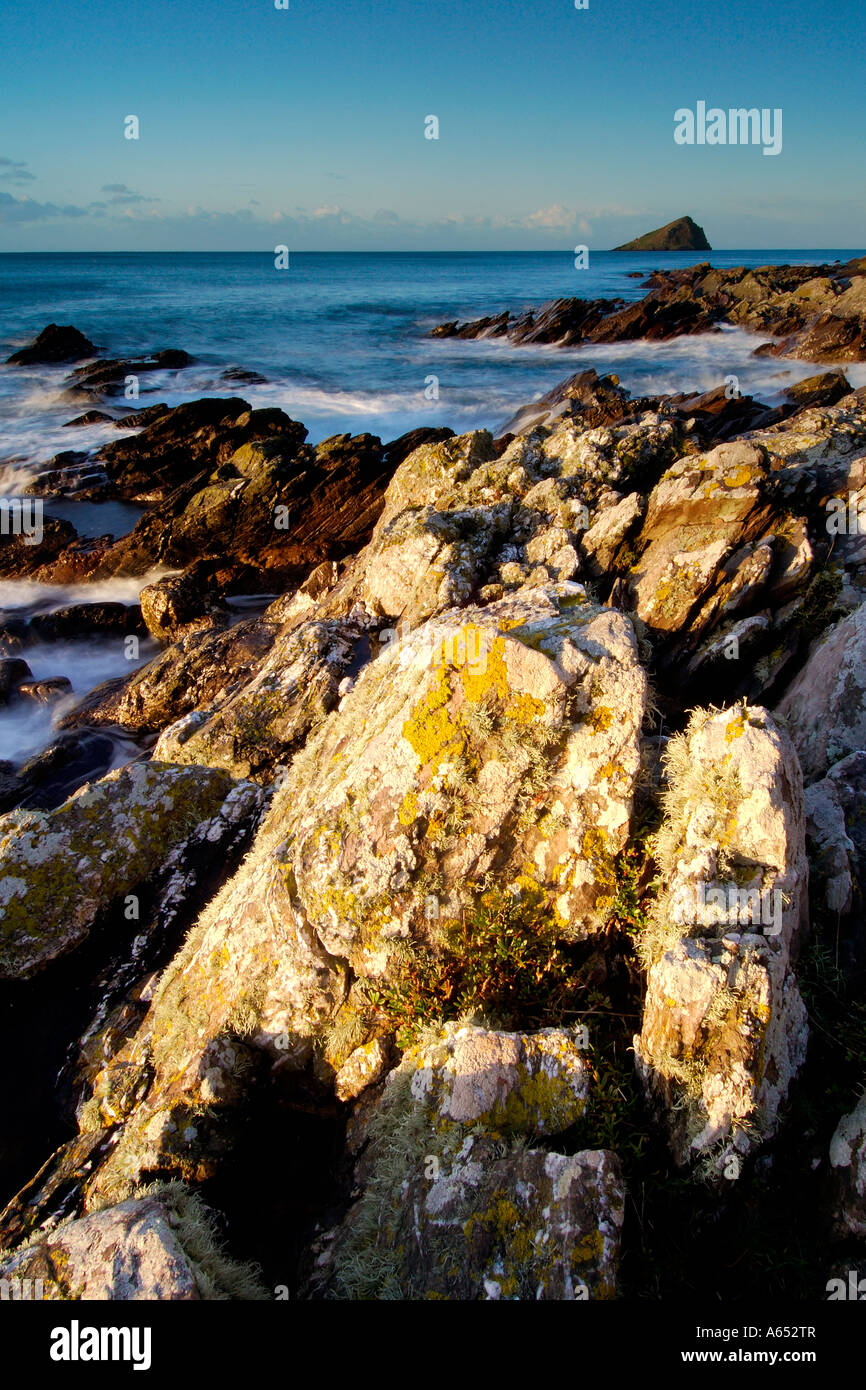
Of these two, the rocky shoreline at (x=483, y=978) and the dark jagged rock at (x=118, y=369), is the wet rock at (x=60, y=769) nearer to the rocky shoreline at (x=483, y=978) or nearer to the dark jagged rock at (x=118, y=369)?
the rocky shoreline at (x=483, y=978)

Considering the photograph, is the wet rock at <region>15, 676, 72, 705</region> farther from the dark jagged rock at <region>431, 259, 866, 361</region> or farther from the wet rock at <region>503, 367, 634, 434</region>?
the dark jagged rock at <region>431, 259, 866, 361</region>

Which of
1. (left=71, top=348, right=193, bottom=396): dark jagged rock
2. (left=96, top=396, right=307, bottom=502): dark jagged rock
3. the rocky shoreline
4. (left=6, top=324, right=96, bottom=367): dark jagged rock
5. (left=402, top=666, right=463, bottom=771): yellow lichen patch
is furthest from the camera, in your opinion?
(left=6, top=324, right=96, bottom=367): dark jagged rock

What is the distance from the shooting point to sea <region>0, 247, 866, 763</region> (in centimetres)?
2217

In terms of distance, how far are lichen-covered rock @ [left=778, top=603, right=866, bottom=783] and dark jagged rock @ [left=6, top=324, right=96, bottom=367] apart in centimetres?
6312

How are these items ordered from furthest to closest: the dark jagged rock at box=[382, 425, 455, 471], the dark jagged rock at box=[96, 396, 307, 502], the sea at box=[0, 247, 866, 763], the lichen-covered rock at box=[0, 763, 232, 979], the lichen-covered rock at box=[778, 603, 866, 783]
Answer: the dark jagged rock at box=[96, 396, 307, 502] → the dark jagged rock at box=[382, 425, 455, 471] → the sea at box=[0, 247, 866, 763] → the lichen-covered rock at box=[0, 763, 232, 979] → the lichen-covered rock at box=[778, 603, 866, 783]

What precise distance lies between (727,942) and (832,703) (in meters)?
3.69

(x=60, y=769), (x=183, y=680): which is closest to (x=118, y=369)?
(x=183, y=680)

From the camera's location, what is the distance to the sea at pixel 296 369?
72.7 ft

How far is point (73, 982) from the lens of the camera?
6.75 m

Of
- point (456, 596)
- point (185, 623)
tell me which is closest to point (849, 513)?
point (456, 596)

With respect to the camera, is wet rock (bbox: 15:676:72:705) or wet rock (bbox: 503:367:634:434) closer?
wet rock (bbox: 15:676:72:705)

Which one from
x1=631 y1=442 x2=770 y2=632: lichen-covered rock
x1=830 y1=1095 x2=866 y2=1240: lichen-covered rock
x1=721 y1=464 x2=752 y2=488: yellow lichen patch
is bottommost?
x1=830 y1=1095 x2=866 y2=1240: lichen-covered rock

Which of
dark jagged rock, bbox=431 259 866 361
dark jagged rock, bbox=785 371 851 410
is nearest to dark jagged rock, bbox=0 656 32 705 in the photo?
dark jagged rock, bbox=785 371 851 410
